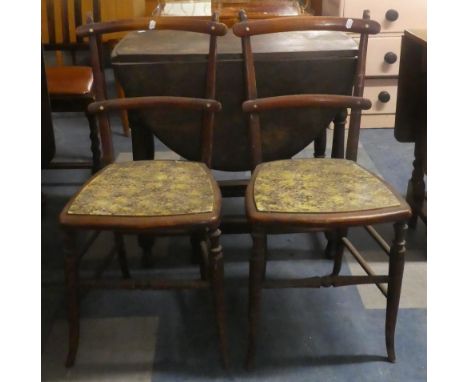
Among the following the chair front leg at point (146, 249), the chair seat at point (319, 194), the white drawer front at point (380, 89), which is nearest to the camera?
the chair seat at point (319, 194)

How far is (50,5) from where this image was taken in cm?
276

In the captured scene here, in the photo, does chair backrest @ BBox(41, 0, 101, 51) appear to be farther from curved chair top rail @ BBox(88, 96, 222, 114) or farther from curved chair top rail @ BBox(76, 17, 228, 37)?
curved chair top rail @ BBox(88, 96, 222, 114)

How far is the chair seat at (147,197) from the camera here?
1.29m

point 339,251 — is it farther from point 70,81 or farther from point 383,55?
point 383,55

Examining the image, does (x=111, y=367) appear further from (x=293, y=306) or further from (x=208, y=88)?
(x=208, y=88)

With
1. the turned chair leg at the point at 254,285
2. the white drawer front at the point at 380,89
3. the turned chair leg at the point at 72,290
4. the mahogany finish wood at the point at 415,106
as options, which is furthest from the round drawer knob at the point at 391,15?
the turned chair leg at the point at 72,290

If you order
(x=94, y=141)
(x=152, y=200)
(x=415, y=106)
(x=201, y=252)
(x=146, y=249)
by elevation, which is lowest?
(x=146, y=249)

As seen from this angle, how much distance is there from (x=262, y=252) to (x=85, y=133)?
2110 millimetres

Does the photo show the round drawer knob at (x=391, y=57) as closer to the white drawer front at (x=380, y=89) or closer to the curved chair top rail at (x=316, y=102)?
the white drawer front at (x=380, y=89)

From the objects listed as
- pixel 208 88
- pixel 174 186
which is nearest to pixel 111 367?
pixel 174 186

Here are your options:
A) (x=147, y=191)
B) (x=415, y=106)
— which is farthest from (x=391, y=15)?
(x=147, y=191)

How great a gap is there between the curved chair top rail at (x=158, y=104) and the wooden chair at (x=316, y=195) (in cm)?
11

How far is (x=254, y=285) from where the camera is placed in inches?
54.9

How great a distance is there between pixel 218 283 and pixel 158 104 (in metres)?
0.56
